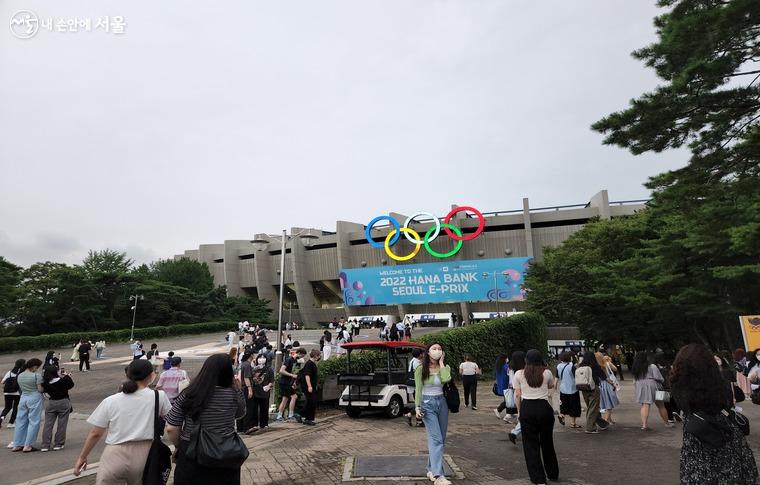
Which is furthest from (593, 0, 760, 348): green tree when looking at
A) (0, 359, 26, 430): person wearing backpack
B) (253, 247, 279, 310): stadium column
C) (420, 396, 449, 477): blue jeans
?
(253, 247, 279, 310): stadium column

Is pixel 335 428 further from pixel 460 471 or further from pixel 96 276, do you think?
pixel 96 276

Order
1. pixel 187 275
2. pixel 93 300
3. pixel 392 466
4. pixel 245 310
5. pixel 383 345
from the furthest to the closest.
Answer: pixel 187 275 → pixel 245 310 → pixel 93 300 → pixel 383 345 → pixel 392 466

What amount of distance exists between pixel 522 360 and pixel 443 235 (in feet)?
168

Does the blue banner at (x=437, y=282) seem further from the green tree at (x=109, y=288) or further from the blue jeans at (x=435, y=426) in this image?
the blue jeans at (x=435, y=426)

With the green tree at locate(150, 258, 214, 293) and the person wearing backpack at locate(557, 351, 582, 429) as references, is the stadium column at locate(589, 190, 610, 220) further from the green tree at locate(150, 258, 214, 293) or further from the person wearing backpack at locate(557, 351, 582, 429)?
the green tree at locate(150, 258, 214, 293)

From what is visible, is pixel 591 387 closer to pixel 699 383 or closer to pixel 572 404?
pixel 572 404

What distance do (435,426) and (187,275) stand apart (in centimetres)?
6440

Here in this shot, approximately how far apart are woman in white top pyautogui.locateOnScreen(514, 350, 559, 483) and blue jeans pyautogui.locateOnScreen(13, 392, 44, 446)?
8040 mm

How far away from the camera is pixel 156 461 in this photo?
11.7ft

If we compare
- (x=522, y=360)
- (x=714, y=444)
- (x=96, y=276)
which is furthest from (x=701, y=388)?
(x=96, y=276)

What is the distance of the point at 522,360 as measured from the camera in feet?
24.7

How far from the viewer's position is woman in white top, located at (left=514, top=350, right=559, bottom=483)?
5.16 m

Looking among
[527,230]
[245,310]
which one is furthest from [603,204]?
[245,310]

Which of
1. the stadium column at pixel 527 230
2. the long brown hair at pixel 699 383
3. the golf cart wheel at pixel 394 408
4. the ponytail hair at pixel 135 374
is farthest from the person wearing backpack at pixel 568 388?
the stadium column at pixel 527 230
